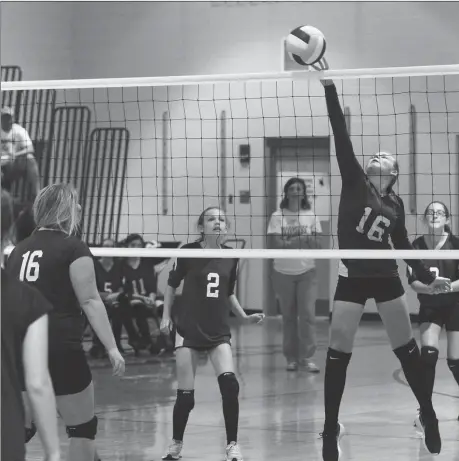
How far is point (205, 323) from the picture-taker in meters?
6.75

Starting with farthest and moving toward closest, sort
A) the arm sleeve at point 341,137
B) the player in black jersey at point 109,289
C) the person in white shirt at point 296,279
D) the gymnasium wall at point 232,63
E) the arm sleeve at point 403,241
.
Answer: the gymnasium wall at point 232,63 < the player in black jersey at point 109,289 < the person in white shirt at point 296,279 < the arm sleeve at point 403,241 < the arm sleeve at point 341,137

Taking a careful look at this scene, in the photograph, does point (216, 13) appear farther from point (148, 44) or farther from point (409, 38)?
point (409, 38)

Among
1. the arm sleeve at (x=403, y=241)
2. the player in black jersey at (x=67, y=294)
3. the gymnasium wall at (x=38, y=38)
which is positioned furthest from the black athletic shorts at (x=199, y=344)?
the gymnasium wall at (x=38, y=38)

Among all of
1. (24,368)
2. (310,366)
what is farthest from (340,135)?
(310,366)

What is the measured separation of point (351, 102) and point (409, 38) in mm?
1298

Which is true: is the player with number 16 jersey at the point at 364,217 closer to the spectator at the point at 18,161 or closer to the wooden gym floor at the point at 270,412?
the wooden gym floor at the point at 270,412

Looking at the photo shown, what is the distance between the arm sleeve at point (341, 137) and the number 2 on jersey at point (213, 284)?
126 centimetres

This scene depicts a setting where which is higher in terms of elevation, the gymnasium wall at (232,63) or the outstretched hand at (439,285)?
the gymnasium wall at (232,63)

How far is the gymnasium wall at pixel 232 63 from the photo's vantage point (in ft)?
50.5

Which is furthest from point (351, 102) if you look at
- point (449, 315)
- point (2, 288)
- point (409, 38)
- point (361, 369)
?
point (2, 288)

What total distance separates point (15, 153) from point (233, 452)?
18.7 ft

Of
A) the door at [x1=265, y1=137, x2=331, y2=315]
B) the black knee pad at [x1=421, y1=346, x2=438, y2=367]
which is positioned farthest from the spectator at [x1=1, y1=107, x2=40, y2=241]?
the door at [x1=265, y1=137, x2=331, y2=315]

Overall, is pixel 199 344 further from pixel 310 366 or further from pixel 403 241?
pixel 310 366

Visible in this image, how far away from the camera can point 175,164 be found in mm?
16109
